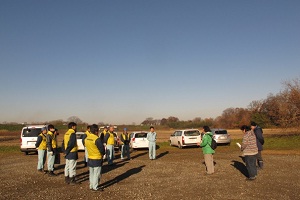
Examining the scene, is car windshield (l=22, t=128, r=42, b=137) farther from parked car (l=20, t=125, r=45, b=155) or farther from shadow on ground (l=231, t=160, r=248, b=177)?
shadow on ground (l=231, t=160, r=248, b=177)

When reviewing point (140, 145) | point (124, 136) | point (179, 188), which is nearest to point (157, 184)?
point (179, 188)

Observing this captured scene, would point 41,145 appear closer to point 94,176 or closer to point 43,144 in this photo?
point 43,144

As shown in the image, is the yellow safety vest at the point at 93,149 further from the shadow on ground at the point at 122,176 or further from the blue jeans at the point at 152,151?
the blue jeans at the point at 152,151

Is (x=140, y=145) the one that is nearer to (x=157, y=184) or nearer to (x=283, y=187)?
(x=157, y=184)

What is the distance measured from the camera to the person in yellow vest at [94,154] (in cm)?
903

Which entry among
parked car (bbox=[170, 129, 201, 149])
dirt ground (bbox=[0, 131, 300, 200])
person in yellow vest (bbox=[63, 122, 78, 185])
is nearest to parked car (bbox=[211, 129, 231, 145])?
parked car (bbox=[170, 129, 201, 149])

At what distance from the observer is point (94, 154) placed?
905cm

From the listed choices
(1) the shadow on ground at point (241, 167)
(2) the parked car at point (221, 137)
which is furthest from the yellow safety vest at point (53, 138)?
(2) the parked car at point (221, 137)

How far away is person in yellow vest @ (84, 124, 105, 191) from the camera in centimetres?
903

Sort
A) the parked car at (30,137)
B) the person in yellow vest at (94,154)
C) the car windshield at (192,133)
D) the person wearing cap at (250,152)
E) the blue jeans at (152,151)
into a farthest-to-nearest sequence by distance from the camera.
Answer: the car windshield at (192,133), the parked car at (30,137), the blue jeans at (152,151), the person wearing cap at (250,152), the person in yellow vest at (94,154)

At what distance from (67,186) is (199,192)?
14.2 feet

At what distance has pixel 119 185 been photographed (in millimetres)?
10289

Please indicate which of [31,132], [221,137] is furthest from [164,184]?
[221,137]

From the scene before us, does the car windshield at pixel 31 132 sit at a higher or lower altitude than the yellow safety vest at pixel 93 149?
higher
